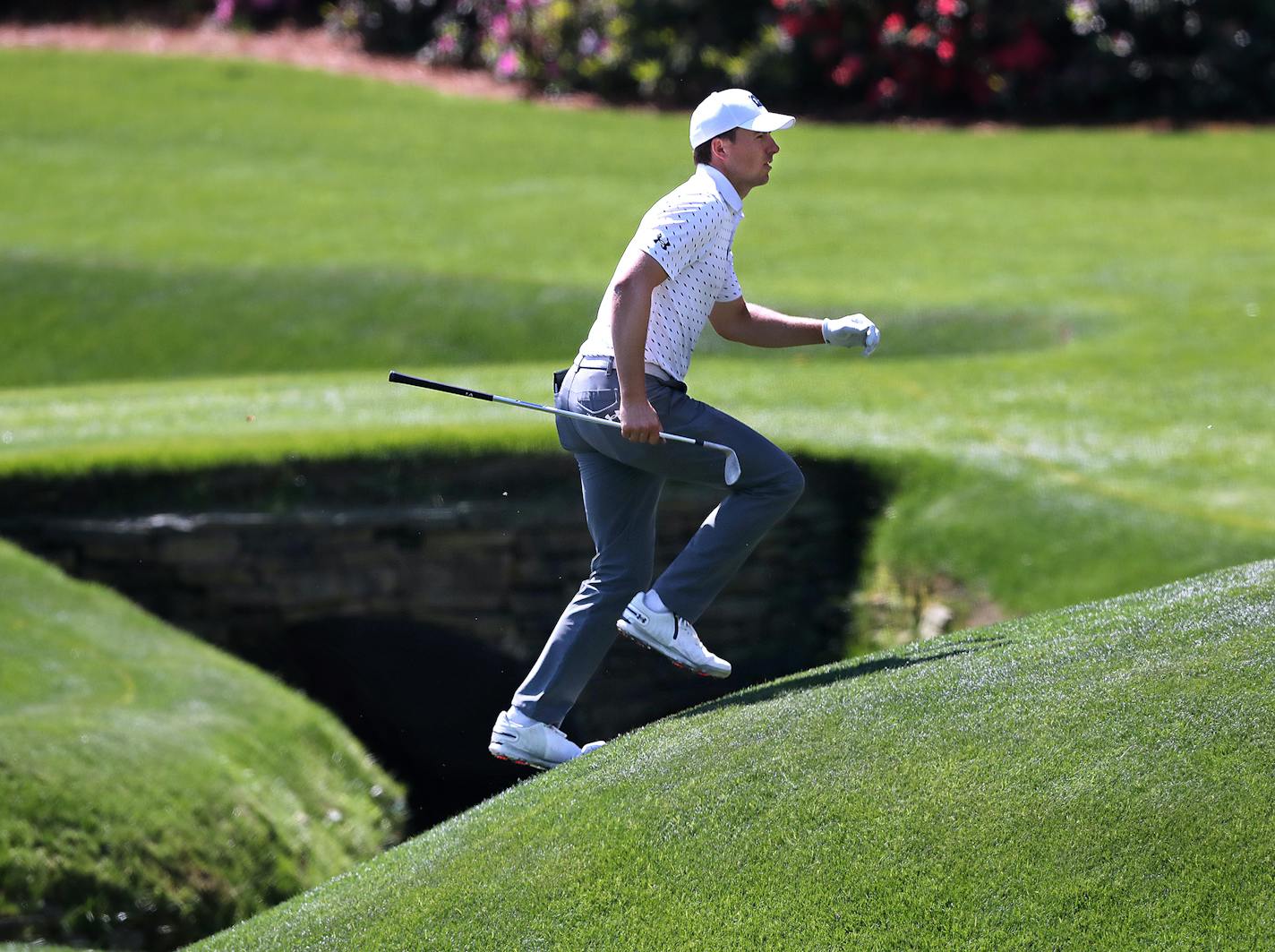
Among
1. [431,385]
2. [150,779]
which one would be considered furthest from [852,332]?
[150,779]

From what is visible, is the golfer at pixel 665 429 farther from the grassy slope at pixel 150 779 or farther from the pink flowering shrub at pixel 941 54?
the pink flowering shrub at pixel 941 54

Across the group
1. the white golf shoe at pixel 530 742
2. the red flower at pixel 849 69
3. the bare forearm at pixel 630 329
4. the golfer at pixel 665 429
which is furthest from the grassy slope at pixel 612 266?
the bare forearm at pixel 630 329

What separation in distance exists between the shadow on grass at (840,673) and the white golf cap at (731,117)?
215cm

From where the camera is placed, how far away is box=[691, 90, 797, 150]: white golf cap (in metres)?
5.79

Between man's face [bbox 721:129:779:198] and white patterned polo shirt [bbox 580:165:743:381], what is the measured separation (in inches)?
2.0

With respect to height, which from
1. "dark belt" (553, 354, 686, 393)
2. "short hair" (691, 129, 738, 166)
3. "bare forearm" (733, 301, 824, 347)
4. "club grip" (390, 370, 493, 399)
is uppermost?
"short hair" (691, 129, 738, 166)

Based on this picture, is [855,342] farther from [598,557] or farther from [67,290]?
[67,290]

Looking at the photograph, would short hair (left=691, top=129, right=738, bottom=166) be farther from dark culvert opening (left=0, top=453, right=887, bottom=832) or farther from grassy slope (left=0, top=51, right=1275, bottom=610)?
grassy slope (left=0, top=51, right=1275, bottom=610)

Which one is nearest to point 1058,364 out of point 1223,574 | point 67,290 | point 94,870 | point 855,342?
point 1223,574

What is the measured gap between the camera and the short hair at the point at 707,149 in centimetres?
583

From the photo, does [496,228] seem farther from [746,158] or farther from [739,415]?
[746,158]

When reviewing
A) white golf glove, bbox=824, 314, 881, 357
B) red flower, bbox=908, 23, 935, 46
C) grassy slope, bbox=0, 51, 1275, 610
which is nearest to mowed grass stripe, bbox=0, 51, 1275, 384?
grassy slope, bbox=0, 51, 1275, 610

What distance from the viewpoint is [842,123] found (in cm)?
2512

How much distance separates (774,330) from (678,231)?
954 mm
